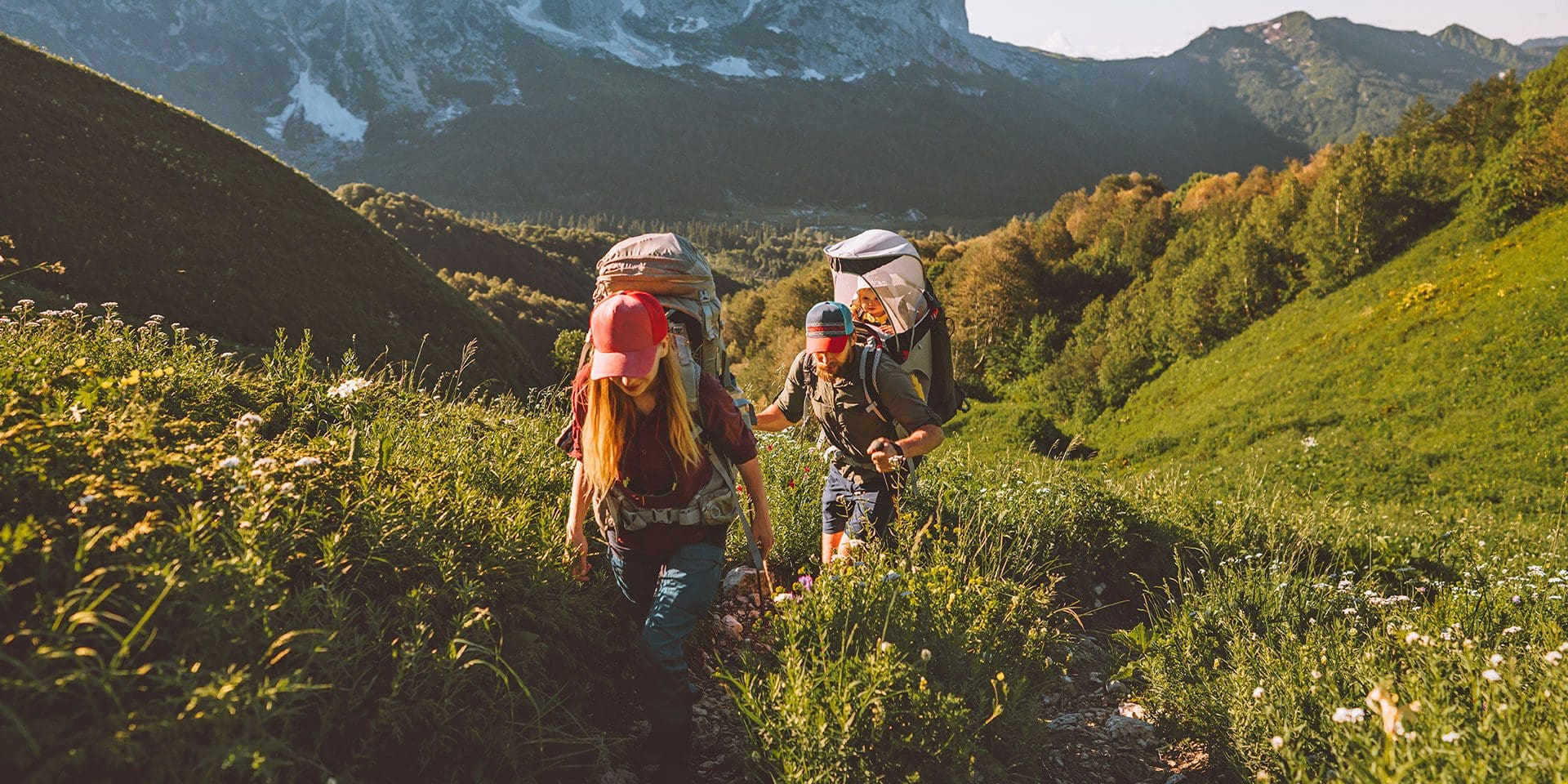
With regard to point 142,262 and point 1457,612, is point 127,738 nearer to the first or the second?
point 1457,612

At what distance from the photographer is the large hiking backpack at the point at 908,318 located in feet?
15.6

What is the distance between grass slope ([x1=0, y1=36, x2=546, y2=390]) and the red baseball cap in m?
22.6

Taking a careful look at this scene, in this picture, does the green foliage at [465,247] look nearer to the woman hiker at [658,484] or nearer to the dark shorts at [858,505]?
the dark shorts at [858,505]

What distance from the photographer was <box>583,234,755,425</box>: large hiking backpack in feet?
12.3

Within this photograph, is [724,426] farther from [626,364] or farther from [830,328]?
[830,328]

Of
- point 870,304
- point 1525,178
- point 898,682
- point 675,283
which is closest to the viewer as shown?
point 898,682

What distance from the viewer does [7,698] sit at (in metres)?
1.67

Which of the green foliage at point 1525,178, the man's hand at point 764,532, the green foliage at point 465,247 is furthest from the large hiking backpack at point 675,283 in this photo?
the green foliage at point 465,247

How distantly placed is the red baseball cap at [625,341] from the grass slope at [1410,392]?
2227cm

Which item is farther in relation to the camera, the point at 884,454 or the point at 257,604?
the point at 884,454

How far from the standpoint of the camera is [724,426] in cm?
315

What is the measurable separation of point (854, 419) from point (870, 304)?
0.95 meters

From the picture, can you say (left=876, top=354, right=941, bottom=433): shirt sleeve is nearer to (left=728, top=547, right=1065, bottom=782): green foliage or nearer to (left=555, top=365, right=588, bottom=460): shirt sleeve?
(left=728, top=547, right=1065, bottom=782): green foliage

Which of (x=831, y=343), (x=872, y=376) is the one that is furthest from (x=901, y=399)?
(x=831, y=343)
